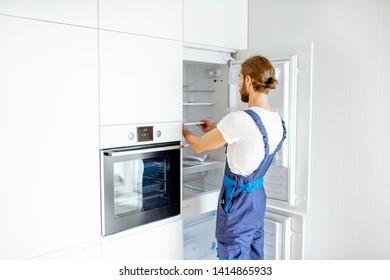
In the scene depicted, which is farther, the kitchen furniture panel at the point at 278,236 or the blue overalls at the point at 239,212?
the kitchen furniture panel at the point at 278,236

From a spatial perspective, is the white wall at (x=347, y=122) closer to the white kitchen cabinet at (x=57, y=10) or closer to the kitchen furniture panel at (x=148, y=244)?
the kitchen furniture panel at (x=148, y=244)

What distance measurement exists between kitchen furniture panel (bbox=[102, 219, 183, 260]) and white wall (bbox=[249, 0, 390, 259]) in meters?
0.84

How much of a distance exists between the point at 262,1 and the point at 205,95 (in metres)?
0.70

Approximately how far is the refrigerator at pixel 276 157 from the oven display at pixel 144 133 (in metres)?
0.32

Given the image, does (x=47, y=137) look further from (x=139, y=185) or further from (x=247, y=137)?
(x=247, y=137)

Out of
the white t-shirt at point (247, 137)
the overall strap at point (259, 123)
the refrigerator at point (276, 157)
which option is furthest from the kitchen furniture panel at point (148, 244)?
the overall strap at point (259, 123)

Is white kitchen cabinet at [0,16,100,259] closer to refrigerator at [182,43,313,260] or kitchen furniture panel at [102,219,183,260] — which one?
kitchen furniture panel at [102,219,183,260]

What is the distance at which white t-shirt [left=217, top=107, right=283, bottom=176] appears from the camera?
1771 mm

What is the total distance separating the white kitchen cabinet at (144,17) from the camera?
167cm

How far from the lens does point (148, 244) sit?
1914mm

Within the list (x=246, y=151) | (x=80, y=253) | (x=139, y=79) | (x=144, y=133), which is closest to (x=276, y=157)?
(x=246, y=151)

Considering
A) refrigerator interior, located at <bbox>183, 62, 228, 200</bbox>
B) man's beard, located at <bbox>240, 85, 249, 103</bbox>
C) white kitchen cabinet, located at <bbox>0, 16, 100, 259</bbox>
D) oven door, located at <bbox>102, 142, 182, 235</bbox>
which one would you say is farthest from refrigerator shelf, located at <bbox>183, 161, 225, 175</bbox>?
white kitchen cabinet, located at <bbox>0, 16, 100, 259</bbox>

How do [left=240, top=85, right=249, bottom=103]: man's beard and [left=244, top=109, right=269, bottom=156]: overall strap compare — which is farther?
[left=240, top=85, right=249, bottom=103]: man's beard

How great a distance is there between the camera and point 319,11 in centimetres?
219
